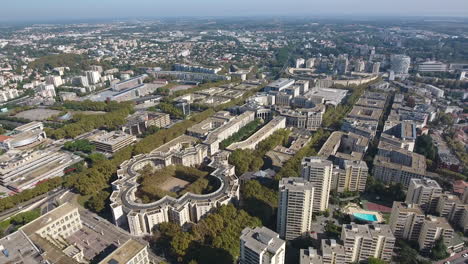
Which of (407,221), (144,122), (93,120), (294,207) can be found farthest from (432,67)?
(93,120)

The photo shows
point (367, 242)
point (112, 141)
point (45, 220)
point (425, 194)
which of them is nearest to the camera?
point (367, 242)

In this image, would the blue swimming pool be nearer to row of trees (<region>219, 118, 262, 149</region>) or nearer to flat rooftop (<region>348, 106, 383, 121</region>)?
row of trees (<region>219, 118, 262, 149</region>)

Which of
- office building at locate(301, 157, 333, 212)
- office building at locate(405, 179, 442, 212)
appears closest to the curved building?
office building at locate(301, 157, 333, 212)

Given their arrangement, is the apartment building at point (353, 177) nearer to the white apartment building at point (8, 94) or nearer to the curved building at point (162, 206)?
the curved building at point (162, 206)

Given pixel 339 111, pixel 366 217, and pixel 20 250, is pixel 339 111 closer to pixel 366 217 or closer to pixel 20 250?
pixel 366 217

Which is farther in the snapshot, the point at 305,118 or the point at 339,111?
the point at 339,111

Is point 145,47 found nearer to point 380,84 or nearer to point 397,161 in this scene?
point 380,84
